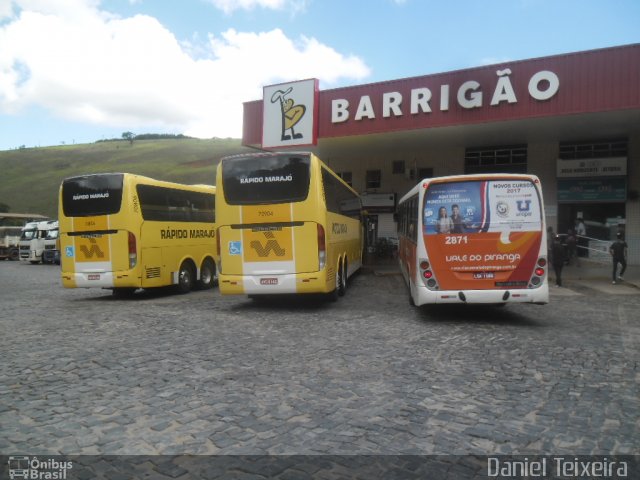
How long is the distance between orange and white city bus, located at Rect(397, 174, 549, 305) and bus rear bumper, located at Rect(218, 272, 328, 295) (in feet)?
7.31

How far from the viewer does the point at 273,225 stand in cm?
1004

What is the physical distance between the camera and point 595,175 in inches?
781

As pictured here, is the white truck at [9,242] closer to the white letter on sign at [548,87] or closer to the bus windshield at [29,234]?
the bus windshield at [29,234]

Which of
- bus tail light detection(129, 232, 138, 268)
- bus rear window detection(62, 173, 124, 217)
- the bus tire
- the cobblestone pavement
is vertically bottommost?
the cobblestone pavement

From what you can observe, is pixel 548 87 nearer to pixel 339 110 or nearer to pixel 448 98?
pixel 448 98

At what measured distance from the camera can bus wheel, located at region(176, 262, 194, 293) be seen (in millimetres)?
13805

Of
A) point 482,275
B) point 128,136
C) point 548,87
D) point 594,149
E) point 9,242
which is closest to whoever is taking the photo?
point 482,275

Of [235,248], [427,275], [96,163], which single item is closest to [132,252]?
[235,248]

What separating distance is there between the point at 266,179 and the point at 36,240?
2593 cm

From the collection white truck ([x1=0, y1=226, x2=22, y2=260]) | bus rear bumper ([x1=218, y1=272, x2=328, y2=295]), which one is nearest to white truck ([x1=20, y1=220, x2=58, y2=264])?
white truck ([x1=0, y1=226, x2=22, y2=260])

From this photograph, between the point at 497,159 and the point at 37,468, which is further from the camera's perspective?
the point at 497,159

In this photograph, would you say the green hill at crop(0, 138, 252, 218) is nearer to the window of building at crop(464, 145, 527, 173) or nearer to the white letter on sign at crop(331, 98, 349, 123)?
the window of building at crop(464, 145, 527, 173)

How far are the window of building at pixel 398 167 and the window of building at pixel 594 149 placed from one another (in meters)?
7.03

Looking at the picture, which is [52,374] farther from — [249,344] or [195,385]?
[249,344]
